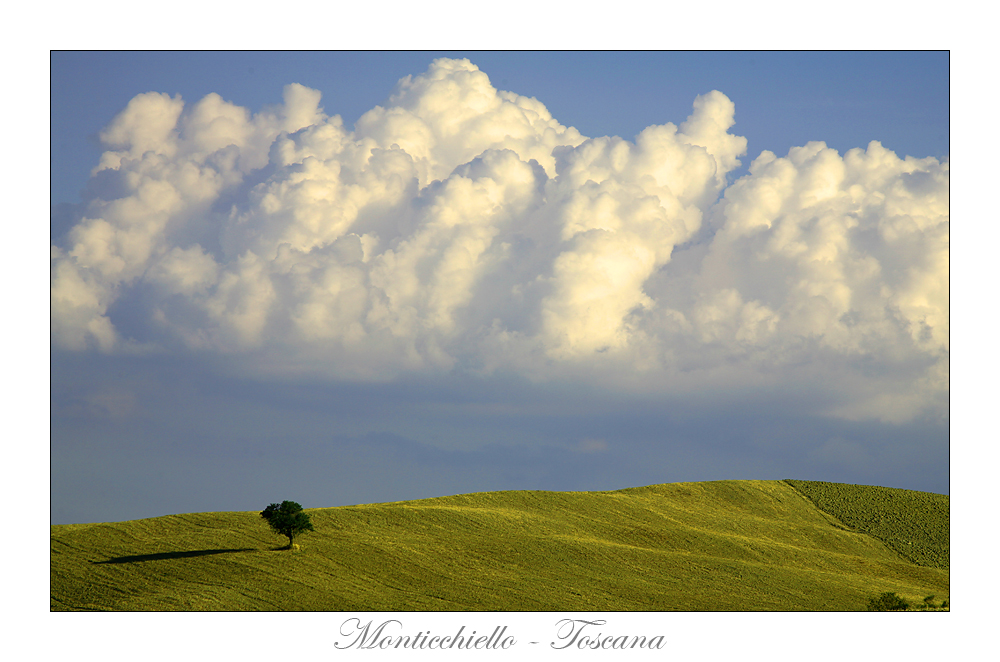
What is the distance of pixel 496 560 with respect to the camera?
67.3 m

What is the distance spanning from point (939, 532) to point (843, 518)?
33.5 feet

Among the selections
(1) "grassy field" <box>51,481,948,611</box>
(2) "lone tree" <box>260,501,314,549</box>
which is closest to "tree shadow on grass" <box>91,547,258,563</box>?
(1) "grassy field" <box>51,481,948,611</box>

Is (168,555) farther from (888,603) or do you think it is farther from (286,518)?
(888,603)

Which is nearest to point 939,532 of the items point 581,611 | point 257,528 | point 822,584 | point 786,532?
point 786,532

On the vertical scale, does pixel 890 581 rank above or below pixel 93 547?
below

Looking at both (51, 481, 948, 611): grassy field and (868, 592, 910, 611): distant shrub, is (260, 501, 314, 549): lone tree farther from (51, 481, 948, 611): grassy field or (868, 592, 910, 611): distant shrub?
(868, 592, 910, 611): distant shrub

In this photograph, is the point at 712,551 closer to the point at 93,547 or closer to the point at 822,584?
the point at 822,584

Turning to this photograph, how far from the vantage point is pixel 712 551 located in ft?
250

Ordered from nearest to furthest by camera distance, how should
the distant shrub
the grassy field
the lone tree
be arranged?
the grassy field < the distant shrub < the lone tree

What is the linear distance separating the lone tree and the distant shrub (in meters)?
44.0

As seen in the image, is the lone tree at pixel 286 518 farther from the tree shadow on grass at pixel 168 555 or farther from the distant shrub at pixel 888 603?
the distant shrub at pixel 888 603

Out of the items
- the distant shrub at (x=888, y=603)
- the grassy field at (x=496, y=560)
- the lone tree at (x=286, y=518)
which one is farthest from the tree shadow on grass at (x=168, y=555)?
the distant shrub at (x=888, y=603)

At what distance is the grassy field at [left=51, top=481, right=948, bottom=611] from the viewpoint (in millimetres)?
56688

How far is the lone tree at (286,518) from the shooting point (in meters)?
63.7
